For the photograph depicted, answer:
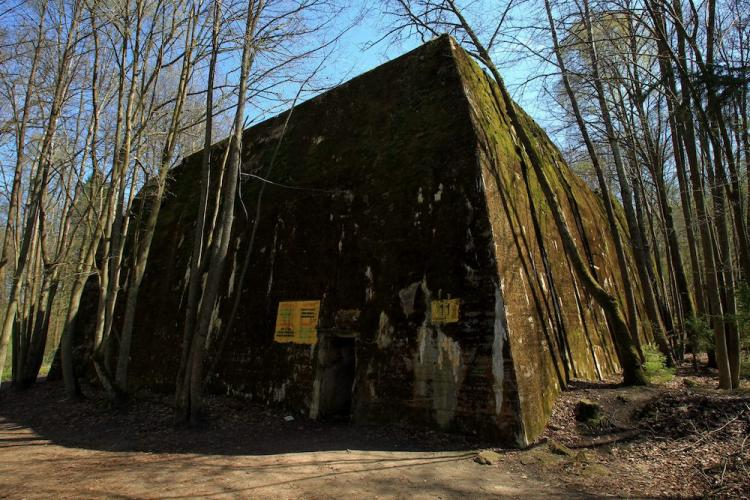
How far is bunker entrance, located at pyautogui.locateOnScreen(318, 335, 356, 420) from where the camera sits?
26.6ft

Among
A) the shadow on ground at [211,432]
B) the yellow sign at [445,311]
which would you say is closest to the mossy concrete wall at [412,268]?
the yellow sign at [445,311]

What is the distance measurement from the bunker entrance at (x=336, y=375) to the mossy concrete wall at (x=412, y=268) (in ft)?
0.52

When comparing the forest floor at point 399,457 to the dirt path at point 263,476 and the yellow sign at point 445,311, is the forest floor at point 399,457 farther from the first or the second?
the yellow sign at point 445,311

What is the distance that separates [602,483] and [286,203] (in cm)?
758

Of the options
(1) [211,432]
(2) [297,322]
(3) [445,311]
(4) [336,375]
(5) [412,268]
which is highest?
(5) [412,268]

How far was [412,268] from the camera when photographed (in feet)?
24.7

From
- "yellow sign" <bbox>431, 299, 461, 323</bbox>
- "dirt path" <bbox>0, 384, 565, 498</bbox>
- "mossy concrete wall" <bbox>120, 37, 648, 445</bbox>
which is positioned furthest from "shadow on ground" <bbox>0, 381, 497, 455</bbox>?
"yellow sign" <bbox>431, 299, 461, 323</bbox>

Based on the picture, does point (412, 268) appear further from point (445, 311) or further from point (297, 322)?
point (297, 322)

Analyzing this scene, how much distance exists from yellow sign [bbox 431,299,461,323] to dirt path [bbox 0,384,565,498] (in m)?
1.61

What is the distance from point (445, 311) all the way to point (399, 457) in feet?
6.96

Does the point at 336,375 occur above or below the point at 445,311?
below

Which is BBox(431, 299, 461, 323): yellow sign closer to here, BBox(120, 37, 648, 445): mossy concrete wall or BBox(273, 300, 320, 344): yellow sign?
BBox(120, 37, 648, 445): mossy concrete wall

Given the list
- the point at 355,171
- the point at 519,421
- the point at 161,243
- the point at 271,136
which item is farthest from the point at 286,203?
the point at 519,421

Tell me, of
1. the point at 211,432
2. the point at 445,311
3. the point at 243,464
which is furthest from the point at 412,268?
the point at 211,432
